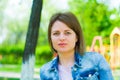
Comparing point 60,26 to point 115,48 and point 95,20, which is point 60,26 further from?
point 95,20

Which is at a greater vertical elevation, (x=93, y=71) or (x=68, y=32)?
(x=68, y=32)

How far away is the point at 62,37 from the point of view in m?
2.05

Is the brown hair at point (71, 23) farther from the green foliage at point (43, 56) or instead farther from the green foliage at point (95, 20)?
the green foliage at point (43, 56)

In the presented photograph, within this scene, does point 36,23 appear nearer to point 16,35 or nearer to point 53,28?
point 53,28

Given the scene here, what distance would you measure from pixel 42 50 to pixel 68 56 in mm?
20560

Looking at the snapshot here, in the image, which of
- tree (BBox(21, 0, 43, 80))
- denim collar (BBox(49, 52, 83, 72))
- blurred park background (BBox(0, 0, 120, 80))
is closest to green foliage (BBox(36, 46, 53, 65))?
blurred park background (BBox(0, 0, 120, 80))

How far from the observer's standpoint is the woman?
207 centimetres

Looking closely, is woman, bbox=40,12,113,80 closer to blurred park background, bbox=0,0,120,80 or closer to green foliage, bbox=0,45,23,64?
blurred park background, bbox=0,0,120,80

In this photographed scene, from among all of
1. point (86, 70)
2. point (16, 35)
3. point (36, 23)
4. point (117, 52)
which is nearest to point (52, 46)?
point (86, 70)

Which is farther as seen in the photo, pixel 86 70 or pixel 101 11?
pixel 101 11

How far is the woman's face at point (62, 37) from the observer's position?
2066 mm

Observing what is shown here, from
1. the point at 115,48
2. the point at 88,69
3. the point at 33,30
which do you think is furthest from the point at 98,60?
the point at 115,48

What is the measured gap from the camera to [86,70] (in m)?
2.07

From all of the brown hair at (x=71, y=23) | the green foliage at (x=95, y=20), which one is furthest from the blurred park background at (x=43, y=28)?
the brown hair at (x=71, y=23)
